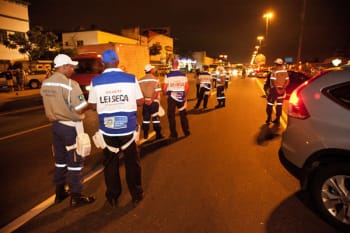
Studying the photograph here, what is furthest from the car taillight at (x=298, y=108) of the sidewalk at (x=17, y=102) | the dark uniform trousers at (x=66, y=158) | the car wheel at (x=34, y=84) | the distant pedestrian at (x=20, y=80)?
the car wheel at (x=34, y=84)

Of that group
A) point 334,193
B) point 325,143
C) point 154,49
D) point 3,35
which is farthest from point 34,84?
point 154,49

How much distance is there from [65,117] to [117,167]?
98cm

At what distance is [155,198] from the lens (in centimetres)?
430

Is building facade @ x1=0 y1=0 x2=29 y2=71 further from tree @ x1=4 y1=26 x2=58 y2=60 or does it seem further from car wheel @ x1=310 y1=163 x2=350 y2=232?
car wheel @ x1=310 y1=163 x2=350 y2=232

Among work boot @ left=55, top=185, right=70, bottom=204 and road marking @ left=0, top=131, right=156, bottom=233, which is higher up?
work boot @ left=55, top=185, right=70, bottom=204

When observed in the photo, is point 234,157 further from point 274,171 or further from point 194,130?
point 194,130

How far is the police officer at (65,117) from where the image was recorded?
3838 mm

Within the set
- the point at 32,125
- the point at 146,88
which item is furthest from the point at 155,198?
the point at 32,125

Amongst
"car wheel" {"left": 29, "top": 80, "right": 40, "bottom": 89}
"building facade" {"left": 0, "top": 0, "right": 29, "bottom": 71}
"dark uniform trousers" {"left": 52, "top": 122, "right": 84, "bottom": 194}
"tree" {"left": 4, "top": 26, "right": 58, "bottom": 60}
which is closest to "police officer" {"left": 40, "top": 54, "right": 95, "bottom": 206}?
"dark uniform trousers" {"left": 52, "top": 122, "right": 84, "bottom": 194}

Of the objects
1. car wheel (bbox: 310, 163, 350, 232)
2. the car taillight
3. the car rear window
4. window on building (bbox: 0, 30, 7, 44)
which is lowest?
car wheel (bbox: 310, 163, 350, 232)

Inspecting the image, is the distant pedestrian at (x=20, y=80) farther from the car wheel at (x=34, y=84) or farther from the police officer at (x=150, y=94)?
the police officer at (x=150, y=94)

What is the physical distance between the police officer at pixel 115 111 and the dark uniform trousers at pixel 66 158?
0.44 m

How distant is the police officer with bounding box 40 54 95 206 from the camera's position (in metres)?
3.84

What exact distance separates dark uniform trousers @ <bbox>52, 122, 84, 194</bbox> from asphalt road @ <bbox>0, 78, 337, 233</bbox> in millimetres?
365
